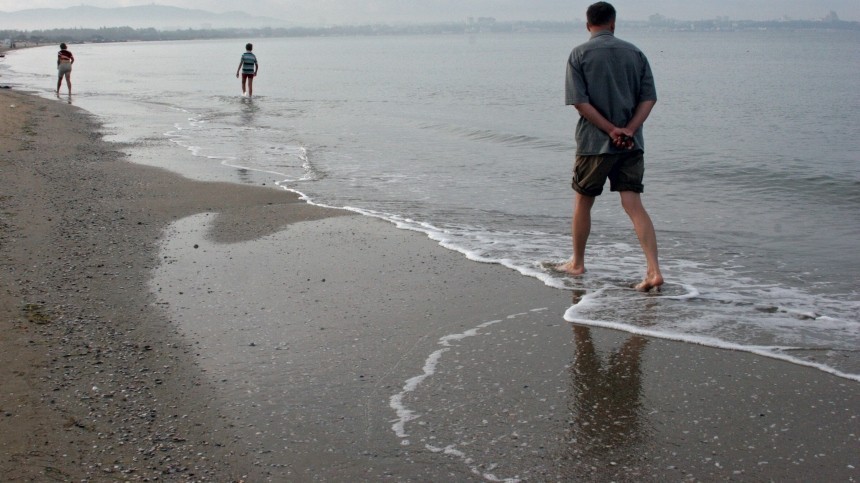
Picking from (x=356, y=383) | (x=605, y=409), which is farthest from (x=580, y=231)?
(x=356, y=383)

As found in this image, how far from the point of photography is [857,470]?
3021 millimetres

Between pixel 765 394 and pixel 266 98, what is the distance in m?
27.2

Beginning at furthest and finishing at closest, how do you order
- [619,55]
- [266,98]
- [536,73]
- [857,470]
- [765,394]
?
[536,73] → [266,98] → [619,55] → [765,394] → [857,470]

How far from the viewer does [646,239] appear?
221 inches

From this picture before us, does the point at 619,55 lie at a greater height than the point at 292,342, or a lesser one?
greater

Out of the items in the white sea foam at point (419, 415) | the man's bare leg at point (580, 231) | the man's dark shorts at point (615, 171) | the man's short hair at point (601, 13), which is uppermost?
the man's short hair at point (601, 13)

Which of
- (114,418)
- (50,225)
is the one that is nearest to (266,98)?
(50,225)

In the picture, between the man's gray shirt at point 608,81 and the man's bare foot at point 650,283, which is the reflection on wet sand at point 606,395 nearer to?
the man's bare foot at point 650,283

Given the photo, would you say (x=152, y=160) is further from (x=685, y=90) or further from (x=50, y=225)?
(x=685, y=90)

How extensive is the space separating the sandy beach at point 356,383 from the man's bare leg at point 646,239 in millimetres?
650

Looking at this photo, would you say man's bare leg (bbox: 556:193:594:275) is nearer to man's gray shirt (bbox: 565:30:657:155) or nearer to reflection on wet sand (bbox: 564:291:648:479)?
man's gray shirt (bbox: 565:30:657:155)

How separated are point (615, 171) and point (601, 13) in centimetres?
111

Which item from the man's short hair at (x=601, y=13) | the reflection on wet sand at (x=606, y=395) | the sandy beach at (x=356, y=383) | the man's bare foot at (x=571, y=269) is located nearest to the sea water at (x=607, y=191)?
the man's bare foot at (x=571, y=269)

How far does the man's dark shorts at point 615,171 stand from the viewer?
5.65m
